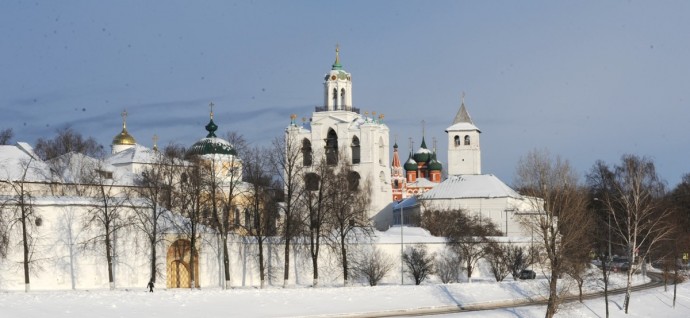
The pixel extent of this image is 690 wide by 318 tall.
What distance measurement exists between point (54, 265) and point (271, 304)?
39.1ft

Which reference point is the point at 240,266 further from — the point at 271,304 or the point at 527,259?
the point at 527,259

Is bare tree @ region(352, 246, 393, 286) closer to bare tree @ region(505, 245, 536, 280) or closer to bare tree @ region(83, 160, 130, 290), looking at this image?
bare tree @ region(505, 245, 536, 280)

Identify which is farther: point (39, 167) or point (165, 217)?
point (39, 167)

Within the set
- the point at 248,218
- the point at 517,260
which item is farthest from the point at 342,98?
the point at 248,218

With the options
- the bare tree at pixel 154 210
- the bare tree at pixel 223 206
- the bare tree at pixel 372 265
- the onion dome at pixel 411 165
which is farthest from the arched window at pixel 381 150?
the bare tree at pixel 154 210

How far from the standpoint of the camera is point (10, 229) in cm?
5288

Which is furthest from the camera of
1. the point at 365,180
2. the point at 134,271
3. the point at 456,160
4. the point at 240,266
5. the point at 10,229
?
the point at 456,160

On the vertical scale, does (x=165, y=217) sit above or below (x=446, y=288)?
above

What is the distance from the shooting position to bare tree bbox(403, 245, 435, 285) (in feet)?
219

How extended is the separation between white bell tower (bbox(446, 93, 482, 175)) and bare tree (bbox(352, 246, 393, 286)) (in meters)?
50.4

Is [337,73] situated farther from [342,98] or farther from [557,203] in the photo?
[557,203]

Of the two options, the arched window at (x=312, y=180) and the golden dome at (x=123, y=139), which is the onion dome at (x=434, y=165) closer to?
the golden dome at (x=123, y=139)

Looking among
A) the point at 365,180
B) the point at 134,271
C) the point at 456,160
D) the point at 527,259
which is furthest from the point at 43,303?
the point at 456,160

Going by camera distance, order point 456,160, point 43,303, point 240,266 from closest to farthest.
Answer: point 43,303
point 240,266
point 456,160
